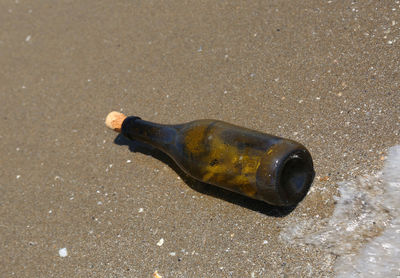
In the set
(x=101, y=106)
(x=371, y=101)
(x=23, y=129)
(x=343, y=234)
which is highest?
(x=371, y=101)

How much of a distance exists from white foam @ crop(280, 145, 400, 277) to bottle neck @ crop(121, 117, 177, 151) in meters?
0.78

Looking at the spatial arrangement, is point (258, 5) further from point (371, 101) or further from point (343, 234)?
point (343, 234)

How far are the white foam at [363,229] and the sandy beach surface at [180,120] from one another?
0.03 m

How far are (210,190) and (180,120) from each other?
55 centimetres

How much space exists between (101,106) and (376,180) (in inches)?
72.4

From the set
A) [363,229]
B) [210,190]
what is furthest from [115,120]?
[363,229]

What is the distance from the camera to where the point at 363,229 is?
1815mm

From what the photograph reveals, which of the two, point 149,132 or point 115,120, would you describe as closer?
point 149,132

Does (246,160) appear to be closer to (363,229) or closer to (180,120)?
(363,229)

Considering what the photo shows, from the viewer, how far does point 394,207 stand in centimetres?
181

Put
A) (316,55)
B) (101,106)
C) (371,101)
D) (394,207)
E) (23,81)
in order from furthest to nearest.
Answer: (23,81) < (101,106) < (316,55) < (371,101) < (394,207)

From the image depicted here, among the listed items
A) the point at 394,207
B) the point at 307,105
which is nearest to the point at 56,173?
the point at 307,105

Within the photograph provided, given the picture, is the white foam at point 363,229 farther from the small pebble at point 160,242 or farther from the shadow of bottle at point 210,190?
the small pebble at point 160,242

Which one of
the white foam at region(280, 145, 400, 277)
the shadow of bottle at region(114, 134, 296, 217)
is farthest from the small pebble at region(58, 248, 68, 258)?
the white foam at region(280, 145, 400, 277)
